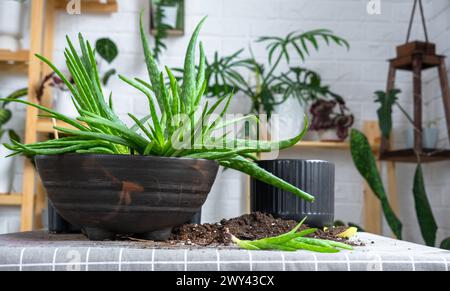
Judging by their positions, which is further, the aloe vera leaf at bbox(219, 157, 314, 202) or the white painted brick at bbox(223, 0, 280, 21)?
the white painted brick at bbox(223, 0, 280, 21)

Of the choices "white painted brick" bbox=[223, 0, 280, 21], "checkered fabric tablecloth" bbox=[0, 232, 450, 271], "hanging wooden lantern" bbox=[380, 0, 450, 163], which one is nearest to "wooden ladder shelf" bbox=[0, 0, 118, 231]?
"white painted brick" bbox=[223, 0, 280, 21]

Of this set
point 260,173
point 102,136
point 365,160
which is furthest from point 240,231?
point 365,160

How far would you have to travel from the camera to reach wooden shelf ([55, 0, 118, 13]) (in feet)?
7.04

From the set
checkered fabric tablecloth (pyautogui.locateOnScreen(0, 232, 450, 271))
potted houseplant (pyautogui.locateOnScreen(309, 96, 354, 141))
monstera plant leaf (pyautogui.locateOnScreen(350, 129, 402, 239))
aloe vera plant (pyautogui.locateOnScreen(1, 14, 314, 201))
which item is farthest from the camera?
potted houseplant (pyautogui.locateOnScreen(309, 96, 354, 141))

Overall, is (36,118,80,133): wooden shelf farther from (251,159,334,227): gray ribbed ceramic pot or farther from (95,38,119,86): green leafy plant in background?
(251,159,334,227): gray ribbed ceramic pot

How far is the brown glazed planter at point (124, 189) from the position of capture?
482 mm

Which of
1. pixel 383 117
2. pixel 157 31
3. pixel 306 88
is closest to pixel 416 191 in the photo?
pixel 383 117

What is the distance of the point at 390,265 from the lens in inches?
16.2

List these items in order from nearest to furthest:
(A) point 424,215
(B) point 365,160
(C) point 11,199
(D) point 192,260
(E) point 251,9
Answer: (D) point 192,260 → (B) point 365,160 → (A) point 424,215 → (C) point 11,199 → (E) point 251,9

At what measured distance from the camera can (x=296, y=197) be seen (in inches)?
25.0

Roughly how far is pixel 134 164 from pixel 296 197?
0.23 meters

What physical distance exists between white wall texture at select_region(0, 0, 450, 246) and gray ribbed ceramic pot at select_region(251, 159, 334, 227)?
153 centimetres

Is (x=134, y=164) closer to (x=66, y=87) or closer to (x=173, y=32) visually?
(x=66, y=87)

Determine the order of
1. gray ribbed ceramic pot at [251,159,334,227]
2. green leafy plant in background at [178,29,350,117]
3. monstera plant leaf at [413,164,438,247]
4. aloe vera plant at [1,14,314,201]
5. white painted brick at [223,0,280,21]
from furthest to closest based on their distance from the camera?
white painted brick at [223,0,280,21] → green leafy plant in background at [178,29,350,117] → monstera plant leaf at [413,164,438,247] → gray ribbed ceramic pot at [251,159,334,227] → aloe vera plant at [1,14,314,201]
